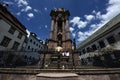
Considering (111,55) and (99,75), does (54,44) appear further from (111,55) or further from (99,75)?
(99,75)

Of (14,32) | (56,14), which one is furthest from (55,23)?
(14,32)

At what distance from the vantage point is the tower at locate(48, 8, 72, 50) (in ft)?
65.5

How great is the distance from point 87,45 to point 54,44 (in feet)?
45.1

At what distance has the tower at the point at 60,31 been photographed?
65.5 feet

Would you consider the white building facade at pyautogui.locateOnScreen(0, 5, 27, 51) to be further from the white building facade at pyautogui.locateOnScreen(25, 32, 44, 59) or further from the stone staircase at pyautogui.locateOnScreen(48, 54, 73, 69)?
the stone staircase at pyautogui.locateOnScreen(48, 54, 73, 69)

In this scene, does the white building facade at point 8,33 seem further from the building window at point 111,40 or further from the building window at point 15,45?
the building window at point 111,40

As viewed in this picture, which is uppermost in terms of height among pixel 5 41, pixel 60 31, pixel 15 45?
pixel 60 31

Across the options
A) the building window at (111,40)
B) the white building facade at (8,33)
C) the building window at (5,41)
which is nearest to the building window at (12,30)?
the white building facade at (8,33)

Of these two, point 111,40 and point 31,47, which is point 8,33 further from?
point 111,40

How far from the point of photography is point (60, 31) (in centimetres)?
2425

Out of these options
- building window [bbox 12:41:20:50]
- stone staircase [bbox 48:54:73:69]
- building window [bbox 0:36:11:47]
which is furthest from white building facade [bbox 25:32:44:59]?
stone staircase [bbox 48:54:73:69]

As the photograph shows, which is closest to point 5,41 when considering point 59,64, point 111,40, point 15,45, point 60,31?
point 15,45

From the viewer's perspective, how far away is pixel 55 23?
79.8 feet

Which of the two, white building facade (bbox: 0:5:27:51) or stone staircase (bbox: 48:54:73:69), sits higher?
white building facade (bbox: 0:5:27:51)
